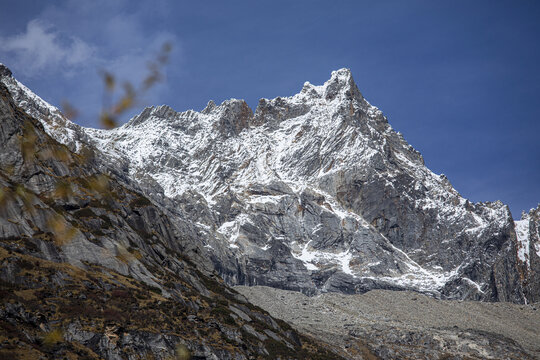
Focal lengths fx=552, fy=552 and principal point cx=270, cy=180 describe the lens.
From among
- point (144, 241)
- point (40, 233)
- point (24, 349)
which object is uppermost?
point (144, 241)

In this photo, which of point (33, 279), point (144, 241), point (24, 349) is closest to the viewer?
point (24, 349)

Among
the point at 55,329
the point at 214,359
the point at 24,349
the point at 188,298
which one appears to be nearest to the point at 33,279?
the point at 55,329

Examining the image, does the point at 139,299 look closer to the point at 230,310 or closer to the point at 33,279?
the point at 33,279

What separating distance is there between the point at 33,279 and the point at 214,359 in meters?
23.1

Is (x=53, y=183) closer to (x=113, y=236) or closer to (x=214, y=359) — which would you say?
(x=113, y=236)

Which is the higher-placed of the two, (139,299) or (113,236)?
(113,236)

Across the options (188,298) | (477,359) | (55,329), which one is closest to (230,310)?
(188,298)

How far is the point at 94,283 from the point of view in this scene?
7075 cm

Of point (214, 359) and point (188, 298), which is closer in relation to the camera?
point (214, 359)

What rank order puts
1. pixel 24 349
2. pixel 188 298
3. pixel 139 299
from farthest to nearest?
1. pixel 188 298
2. pixel 139 299
3. pixel 24 349

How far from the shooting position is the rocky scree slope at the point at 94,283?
55156mm

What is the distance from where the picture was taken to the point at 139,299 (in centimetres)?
7194

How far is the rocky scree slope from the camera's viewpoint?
55.2 meters

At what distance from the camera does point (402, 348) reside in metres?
156
